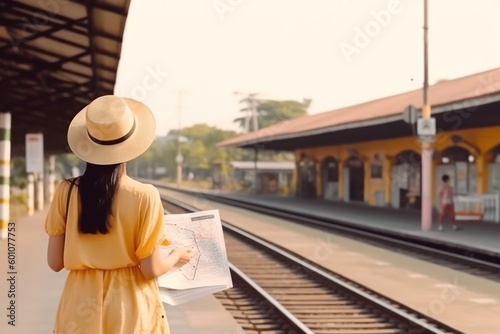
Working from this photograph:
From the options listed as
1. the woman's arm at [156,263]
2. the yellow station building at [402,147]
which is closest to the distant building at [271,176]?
the yellow station building at [402,147]

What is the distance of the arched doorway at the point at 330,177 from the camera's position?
3747 centimetres

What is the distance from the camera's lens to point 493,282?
34.8ft

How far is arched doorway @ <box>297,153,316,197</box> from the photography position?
40719mm

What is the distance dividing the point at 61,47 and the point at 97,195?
35.6 ft

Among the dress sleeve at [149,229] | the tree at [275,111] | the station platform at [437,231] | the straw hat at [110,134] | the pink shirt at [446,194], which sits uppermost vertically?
the tree at [275,111]

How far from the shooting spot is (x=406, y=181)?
28.1 meters

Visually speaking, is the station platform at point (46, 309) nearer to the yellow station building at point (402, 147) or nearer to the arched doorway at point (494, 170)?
the yellow station building at point (402, 147)

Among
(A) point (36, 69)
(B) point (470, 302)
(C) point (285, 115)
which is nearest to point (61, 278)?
(A) point (36, 69)

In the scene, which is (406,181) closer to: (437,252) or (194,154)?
(437,252)

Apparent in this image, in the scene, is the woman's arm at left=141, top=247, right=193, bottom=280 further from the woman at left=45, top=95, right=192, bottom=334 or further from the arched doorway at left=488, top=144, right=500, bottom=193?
the arched doorway at left=488, top=144, right=500, bottom=193

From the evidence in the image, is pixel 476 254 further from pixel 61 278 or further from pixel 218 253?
pixel 218 253

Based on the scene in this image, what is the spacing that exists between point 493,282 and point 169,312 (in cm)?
548

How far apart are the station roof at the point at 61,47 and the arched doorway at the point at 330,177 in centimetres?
1983

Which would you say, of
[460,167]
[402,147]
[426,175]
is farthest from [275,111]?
[426,175]
